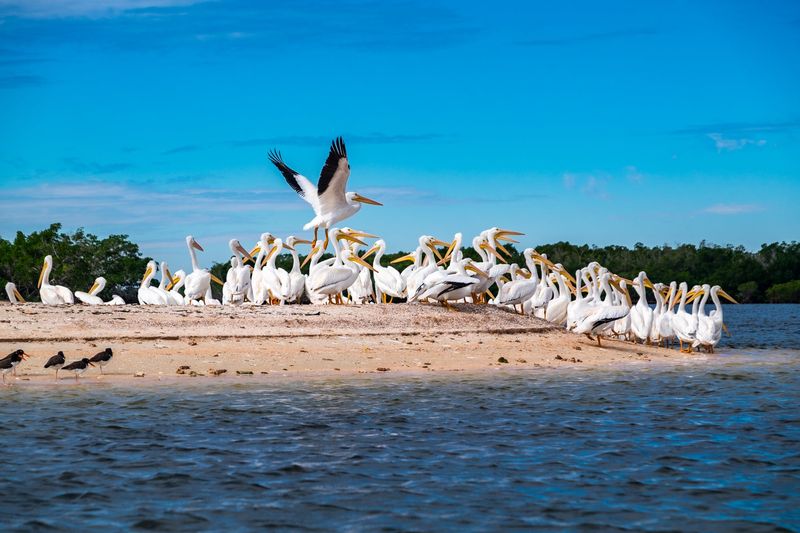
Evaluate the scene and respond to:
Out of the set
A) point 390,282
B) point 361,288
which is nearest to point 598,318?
point 390,282

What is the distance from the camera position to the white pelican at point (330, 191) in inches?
677

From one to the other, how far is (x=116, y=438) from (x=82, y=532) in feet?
9.52

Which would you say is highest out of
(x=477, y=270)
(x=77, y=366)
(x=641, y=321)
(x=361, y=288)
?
(x=477, y=270)

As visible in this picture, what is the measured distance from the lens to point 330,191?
17.8m

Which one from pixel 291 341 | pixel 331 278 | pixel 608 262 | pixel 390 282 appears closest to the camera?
pixel 291 341

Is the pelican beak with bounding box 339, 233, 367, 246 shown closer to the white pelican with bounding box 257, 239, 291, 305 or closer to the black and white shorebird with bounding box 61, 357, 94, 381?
the white pelican with bounding box 257, 239, 291, 305

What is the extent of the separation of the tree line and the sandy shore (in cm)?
1445

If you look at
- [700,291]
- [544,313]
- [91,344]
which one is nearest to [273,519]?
[91,344]

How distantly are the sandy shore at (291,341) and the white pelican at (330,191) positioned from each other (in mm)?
2243

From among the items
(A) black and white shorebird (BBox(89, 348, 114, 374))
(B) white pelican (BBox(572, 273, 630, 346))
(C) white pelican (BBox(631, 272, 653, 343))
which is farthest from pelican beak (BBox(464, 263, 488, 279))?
(A) black and white shorebird (BBox(89, 348, 114, 374))

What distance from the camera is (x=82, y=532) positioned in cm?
612

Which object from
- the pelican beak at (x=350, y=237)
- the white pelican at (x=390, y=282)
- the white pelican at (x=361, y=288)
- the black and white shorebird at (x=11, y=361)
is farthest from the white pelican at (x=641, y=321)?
the black and white shorebird at (x=11, y=361)

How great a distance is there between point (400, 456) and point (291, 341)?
22.0ft

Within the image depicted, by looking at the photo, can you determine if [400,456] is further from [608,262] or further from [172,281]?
[608,262]
